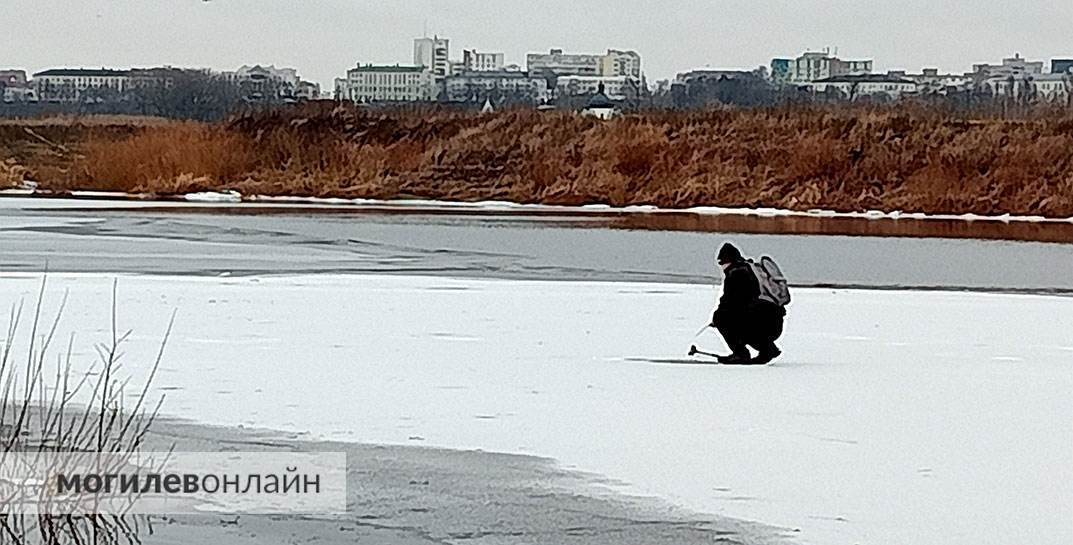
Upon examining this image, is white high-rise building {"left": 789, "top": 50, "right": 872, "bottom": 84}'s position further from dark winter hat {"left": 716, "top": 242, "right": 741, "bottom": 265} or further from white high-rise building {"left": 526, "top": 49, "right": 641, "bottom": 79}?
dark winter hat {"left": 716, "top": 242, "right": 741, "bottom": 265}

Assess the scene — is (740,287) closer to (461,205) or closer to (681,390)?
(681,390)

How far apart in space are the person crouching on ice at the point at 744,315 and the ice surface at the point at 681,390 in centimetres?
26

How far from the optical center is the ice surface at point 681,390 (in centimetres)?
880

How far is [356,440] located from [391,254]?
17526mm

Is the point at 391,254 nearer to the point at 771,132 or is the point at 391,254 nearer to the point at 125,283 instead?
the point at 125,283

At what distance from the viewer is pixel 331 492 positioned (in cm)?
892

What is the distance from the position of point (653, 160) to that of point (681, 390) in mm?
44145

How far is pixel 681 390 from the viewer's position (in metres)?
12.2

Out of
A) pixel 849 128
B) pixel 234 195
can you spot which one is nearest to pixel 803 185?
pixel 849 128

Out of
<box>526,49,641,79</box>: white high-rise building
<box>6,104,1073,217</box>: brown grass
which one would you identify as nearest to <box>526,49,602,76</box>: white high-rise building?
<box>526,49,641,79</box>: white high-rise building

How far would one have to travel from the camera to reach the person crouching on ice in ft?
44.2

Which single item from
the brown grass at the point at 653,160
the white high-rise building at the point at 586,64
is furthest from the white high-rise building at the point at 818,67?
the brown grass at the point at 653,160

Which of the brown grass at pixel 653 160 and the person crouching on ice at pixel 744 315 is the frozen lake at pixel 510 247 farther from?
the person crouching on ice at pixel 744 315

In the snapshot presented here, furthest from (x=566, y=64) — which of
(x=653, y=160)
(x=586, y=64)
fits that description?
(x=653, y=160)
